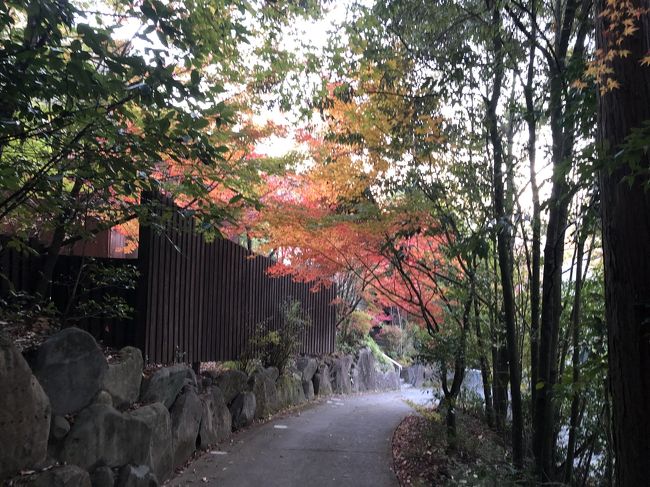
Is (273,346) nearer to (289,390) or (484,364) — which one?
(289,390)

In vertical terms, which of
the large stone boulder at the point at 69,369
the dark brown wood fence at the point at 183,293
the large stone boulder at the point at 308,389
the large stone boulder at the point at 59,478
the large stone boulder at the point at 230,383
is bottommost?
the large stone boulder at the point at 308,389

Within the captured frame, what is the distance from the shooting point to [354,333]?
1920cm

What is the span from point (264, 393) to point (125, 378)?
4396mm

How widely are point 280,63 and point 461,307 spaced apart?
4.68 m

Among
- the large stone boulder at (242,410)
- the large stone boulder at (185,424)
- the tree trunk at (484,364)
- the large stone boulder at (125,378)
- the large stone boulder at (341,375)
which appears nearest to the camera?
the large stone boulder at (125,378)

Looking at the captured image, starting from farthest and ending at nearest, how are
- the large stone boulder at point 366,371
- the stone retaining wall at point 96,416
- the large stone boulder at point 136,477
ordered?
the large stone boulder at point 366,371, the large stone boulder at point 136,477, the stone retaining wall at point 96,416

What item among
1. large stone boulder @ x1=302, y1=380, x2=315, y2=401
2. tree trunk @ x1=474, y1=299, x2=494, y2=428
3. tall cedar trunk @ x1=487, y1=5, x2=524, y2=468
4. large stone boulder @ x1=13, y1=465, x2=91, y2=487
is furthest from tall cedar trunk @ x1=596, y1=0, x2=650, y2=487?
large stone boulder @ x1=302, y1=380, x2=315, y2=401

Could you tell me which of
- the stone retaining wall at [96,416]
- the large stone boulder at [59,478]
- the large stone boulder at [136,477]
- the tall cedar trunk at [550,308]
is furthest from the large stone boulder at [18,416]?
the tall cedar trunk at [550,308]

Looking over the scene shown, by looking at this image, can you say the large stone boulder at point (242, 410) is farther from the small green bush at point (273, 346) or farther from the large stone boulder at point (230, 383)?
the small green bush at point (273, 346)

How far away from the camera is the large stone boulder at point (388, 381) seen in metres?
20.3

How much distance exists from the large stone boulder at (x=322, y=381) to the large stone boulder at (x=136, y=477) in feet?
28.1

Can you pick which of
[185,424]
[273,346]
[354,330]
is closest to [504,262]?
[185,424]

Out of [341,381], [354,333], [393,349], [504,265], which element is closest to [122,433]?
[504,265]

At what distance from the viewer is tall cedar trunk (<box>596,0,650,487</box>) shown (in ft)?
10.00
